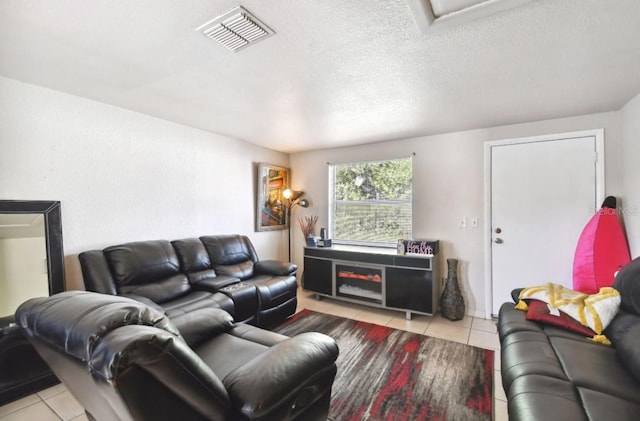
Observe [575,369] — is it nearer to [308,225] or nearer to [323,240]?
A: [323,240]

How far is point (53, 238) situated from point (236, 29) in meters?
2.25

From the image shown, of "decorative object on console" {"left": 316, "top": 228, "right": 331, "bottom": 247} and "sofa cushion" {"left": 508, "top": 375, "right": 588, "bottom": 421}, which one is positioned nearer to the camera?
"sofa cushion" {"left": 508, "top": 375, "right": 588, "bottom": 421}

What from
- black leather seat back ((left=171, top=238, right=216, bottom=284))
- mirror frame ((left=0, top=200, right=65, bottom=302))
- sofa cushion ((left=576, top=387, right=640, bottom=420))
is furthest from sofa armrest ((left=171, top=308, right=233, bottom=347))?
sofa cushion ((left=576, top=387, right=640, bottom=420))

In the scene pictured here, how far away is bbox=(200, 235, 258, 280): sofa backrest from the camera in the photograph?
10.8ft

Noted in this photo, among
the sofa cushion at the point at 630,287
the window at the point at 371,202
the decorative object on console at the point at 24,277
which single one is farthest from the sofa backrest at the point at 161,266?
the sofa cushion at the point at 630,287

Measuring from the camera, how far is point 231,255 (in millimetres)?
3480

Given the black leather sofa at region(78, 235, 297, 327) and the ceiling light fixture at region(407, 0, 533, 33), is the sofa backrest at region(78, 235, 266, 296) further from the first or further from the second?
A: the ceiling light fixture at region(407, 0, 533, 33)

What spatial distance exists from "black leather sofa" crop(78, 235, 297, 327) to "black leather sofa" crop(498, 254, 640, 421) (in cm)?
213

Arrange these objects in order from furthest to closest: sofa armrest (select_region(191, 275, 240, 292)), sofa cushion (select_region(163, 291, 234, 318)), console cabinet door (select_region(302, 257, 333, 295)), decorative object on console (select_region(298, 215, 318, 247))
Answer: decorative object on console (select_region(298, 215, 318, 247))
console cabinet door (select_region(302, 257, 333, 295))
sofa armrest (select_region(191, 275, 240, 292))
sofa cushion (select_region(163, 291, 234, 318))

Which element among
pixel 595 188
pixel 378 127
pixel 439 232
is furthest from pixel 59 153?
pixel 595 188

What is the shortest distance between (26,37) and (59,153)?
1.08 m

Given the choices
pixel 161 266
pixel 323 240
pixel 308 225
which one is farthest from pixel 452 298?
pixel 161 266

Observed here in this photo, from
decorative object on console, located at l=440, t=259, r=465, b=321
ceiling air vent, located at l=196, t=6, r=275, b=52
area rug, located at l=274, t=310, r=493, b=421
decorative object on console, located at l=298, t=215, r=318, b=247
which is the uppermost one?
ceiling air vent, located at l=196, t=6, r=275, b=52

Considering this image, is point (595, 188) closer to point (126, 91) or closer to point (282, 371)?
point (282, 371)
